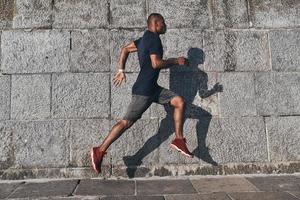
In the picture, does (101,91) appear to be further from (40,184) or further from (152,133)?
(40,184)

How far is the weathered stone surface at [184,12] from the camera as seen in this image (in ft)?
19.4

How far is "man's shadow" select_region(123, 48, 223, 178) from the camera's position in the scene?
18.4 ft

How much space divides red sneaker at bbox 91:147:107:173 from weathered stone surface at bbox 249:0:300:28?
10.3 feet

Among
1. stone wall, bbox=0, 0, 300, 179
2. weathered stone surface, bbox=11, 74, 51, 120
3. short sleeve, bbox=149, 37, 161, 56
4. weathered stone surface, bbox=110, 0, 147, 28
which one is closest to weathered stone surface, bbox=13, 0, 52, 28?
stone wall, bbox=0, 0, 300, 179

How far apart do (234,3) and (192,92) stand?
160 cm

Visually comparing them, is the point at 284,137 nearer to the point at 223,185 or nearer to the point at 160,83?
the point at 223,185

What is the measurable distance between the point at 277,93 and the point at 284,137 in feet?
2.24

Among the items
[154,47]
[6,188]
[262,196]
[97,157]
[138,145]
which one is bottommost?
[262,196]

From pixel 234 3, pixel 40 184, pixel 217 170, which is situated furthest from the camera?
pixel 234 3

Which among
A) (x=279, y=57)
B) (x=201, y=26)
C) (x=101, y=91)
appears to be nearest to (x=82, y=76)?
(x=101, y=91)

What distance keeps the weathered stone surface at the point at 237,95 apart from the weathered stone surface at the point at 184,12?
917 mm

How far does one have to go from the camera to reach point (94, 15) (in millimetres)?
5840

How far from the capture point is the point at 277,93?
19.1 ft

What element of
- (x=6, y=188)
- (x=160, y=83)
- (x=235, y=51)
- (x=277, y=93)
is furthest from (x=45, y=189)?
(x=277, y=93)
